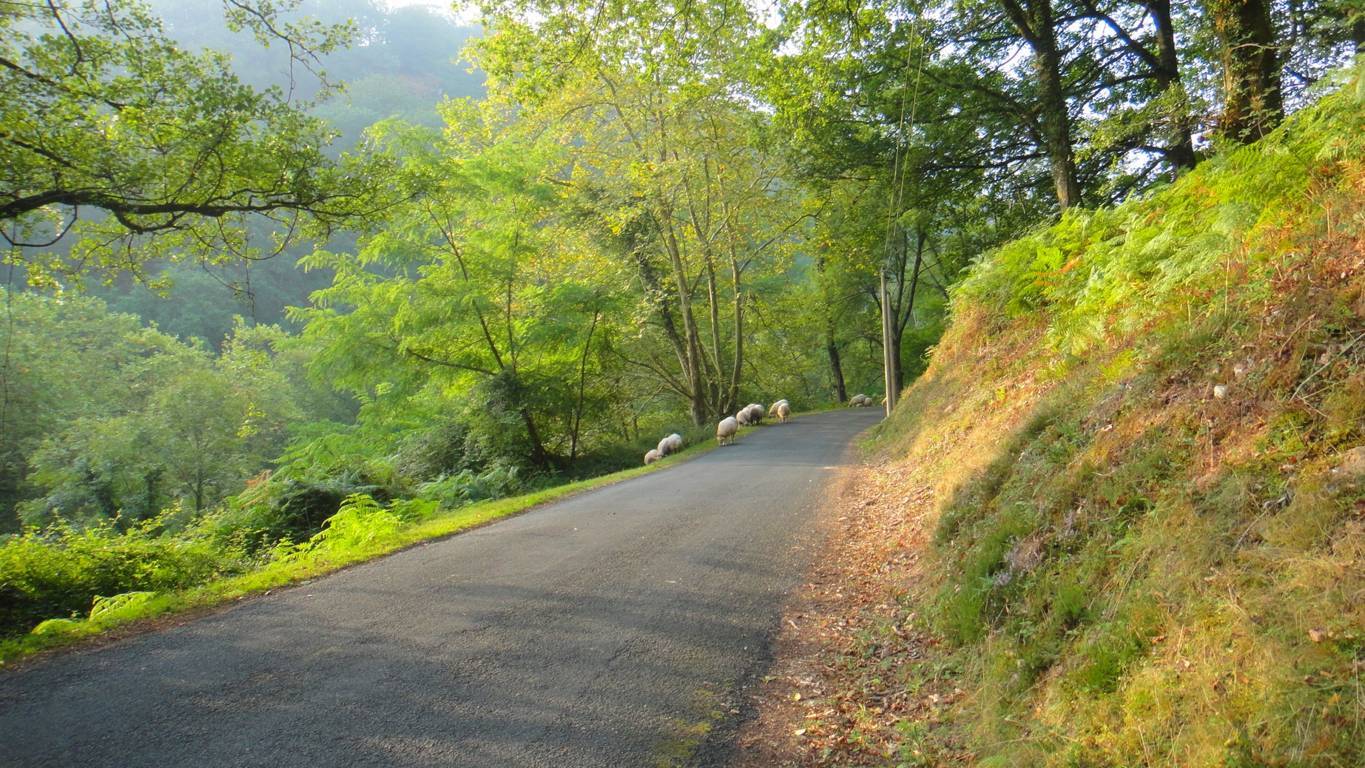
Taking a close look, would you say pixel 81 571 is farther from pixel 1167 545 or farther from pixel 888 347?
pixel 888 347

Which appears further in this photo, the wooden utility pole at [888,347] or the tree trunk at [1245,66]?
the wooden utility pole at [888,347]

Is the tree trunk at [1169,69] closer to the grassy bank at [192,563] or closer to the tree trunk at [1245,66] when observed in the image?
the tree trunk at [1245,66]

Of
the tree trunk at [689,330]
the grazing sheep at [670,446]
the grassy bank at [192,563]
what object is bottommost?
the grazing sheep at [670,446]

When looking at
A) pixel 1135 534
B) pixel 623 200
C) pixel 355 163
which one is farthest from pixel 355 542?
pixel 623 200

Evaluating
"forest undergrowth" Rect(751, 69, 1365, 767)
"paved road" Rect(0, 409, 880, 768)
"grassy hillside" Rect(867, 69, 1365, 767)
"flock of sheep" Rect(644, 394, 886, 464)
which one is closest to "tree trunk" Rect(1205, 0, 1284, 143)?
"forest undergrowth" Rect(751, 69, 1365, 767)

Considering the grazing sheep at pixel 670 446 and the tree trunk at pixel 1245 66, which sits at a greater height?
the tree trunk at pixel 1245 66

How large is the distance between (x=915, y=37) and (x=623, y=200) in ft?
35.2

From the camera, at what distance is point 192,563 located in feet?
24.6

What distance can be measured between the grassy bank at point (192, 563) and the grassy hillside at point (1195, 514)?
593 cm

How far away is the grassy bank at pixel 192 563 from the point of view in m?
5.46

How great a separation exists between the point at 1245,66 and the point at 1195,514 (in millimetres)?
7985

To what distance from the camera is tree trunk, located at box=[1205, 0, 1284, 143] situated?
840 cm

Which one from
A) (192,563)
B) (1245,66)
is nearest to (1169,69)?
(1245,66)

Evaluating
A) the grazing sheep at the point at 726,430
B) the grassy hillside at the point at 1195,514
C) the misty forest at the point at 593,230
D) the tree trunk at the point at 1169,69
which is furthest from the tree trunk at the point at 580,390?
the grassy hillside at the point at 1195,514
